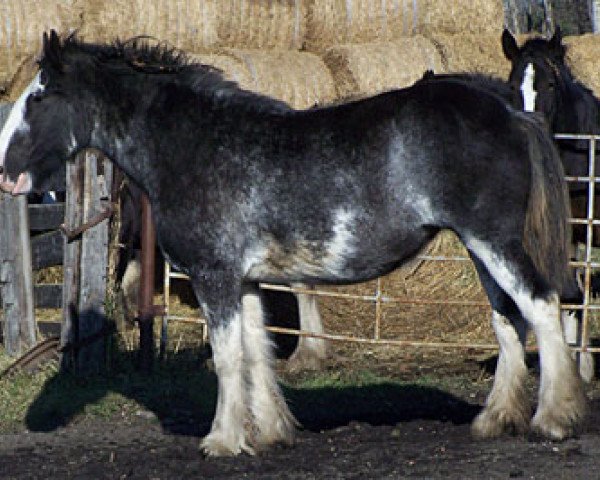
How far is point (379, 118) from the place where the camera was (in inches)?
243

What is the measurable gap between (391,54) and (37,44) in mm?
3615

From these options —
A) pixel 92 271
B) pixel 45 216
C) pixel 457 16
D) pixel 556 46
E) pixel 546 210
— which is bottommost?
pixel 92 271

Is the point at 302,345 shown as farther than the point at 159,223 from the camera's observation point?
Yes

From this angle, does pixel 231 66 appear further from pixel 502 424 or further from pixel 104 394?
pixel 502 424

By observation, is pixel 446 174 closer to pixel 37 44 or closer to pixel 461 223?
pixel 461 223

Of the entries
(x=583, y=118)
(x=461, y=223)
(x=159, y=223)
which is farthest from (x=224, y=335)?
(x=583, y=118)

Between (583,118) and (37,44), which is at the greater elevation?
(37,44)

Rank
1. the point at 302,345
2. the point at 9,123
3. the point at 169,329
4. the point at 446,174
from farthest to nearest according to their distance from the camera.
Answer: the point at 169,329 < the point at 302,345 < the point at 9,123 < the point at 446,174

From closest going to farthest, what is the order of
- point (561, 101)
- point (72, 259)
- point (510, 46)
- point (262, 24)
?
point (72, 259)
point (561, 101)
point (510, 46)
point (262, 24)

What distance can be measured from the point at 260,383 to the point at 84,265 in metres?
2.37

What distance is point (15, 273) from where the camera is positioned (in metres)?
8.76

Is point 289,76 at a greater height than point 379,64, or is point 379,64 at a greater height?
point 379,64

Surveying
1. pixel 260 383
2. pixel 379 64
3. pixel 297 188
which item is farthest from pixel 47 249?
pixel 379 64

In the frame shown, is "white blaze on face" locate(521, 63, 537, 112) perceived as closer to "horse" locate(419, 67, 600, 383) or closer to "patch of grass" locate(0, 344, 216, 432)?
"horse" locate(419, 67, 600, 383)
